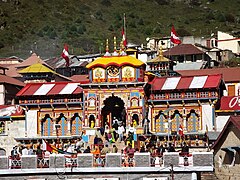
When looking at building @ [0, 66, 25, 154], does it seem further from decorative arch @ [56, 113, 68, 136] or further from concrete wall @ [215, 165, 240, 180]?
concrete wall @ [215, 165, 240, 180]

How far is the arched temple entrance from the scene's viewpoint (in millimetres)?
46906

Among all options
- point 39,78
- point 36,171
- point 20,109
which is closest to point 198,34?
point 39,78

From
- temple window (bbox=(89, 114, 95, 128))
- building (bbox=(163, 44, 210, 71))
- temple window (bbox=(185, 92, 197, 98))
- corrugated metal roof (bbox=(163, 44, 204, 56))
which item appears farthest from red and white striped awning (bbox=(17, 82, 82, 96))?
corrugated metal roof (bbox=(163, 44, 204, 56))

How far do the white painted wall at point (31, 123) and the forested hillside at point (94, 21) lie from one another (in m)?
64.8

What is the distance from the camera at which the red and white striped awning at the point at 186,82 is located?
46.5 m

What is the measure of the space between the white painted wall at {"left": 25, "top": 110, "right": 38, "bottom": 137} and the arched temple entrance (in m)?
5.24

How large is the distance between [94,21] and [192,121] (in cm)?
9737

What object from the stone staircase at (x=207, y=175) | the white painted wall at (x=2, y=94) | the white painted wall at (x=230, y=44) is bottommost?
the stone staircase at (x=207, y=175)

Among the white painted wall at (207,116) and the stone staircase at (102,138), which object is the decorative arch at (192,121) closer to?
the white painted wall at (207,116)

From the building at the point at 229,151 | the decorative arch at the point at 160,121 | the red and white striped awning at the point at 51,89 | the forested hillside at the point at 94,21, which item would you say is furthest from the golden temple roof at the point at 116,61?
the forested hillside at the point at 94,21

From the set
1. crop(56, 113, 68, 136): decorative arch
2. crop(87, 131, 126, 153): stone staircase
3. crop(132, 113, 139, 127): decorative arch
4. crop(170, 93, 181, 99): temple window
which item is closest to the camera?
crop(87, 131, 126, 153): stone staircase

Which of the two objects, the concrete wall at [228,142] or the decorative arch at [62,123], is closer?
the concrete wall at [228,142]

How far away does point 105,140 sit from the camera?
139 ft

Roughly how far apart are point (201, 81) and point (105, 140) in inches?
342
